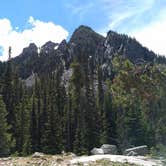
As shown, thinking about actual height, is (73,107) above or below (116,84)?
below

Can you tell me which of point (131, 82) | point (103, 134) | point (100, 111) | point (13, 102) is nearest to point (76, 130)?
point (103, 134)

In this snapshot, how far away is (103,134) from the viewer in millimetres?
77562

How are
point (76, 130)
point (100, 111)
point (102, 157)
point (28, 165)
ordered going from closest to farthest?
point (28, 165) < point (102, 157) < point (76, 130) < point (100, 111)

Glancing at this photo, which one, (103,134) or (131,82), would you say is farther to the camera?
(131,82)

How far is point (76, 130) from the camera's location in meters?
78.2

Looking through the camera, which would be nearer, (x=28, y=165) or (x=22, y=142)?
(x=28, y=165)

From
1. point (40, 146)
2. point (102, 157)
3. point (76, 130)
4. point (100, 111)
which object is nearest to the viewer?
point (102, 157)

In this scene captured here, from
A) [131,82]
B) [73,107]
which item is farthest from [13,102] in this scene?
[131,82]

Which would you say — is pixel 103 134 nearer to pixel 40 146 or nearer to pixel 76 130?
pixel 76 130

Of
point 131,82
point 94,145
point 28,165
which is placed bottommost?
point 28,165

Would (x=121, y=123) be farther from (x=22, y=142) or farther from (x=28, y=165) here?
(x=28, y=165)

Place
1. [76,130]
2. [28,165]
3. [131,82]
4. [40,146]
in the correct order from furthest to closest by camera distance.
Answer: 1. [131,82]
2. [76,130]
3. [40,146]
4. [28,165]

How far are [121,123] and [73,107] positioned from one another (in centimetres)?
1153

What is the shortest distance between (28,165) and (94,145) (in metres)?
50.4
